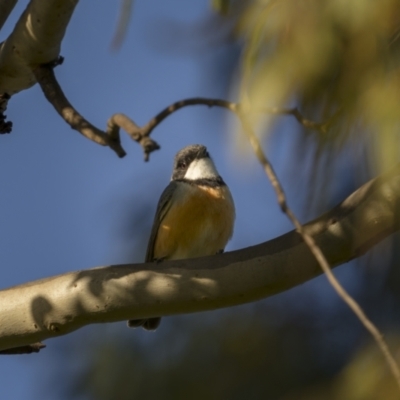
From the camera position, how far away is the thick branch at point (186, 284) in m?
2.53

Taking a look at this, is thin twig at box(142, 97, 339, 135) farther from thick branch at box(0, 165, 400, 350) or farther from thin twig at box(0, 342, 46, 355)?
thin twig at box(0, 342, 46, 355)

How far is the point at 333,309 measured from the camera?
440 centimetres

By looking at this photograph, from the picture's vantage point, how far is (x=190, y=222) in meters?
3.93

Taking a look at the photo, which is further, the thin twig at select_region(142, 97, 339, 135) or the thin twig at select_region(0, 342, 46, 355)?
the thin twig at select_region(0, 342, 46, 355)

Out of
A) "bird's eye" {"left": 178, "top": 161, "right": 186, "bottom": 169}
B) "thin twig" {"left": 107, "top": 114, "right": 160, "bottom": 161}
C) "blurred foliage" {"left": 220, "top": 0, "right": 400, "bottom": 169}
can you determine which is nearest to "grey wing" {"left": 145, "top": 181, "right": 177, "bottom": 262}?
"bird's eye" {"left": 178, "top": 161, "right": 186, "bottom": 169}

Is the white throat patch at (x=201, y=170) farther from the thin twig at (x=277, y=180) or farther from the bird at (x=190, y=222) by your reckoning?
the thin twig at (x=277, y=180)

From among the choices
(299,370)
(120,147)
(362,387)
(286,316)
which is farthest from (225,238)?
(362,387)

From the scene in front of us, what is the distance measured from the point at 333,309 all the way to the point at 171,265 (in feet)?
6.64

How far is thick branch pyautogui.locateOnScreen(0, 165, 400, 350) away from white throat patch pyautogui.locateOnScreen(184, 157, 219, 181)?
1.73 metres

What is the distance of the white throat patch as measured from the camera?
4305 mm

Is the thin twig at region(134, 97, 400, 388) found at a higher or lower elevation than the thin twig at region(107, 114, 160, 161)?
lower

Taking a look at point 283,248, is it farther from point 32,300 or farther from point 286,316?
point 286,316

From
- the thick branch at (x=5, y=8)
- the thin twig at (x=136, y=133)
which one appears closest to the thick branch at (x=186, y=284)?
the thin twig at (x=136, y=133)

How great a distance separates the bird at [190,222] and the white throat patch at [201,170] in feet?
0.59
